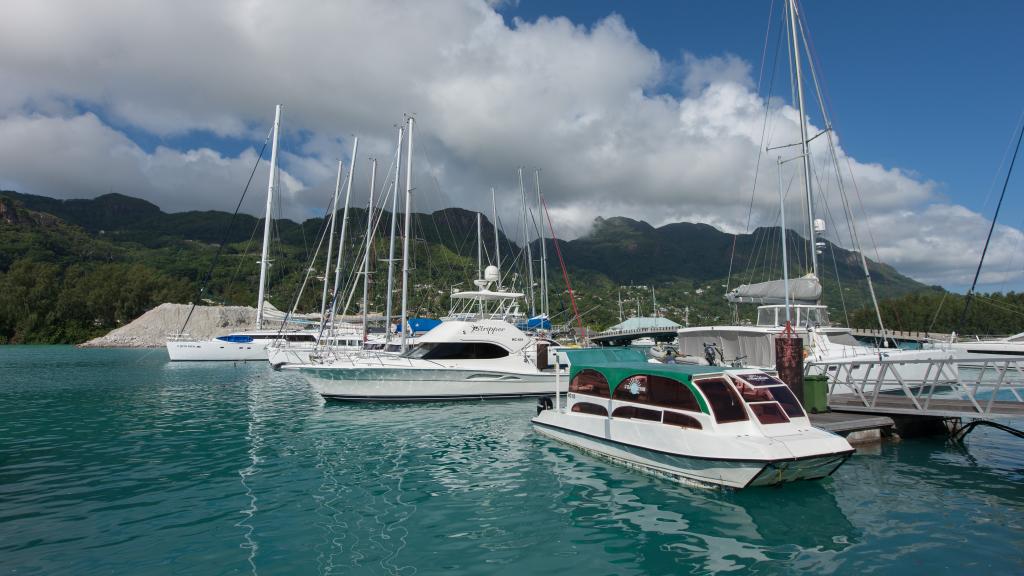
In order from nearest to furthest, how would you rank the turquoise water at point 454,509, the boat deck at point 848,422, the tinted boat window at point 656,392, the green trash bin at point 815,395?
the turquoise water at point 454,509 → the tinted boat window at point 656,392 → the boat deck at point 848,422 → the green trash bin at point 815,395

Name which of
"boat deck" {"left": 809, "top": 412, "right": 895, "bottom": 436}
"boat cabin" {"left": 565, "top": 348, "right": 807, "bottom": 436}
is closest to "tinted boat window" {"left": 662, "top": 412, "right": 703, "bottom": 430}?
"boat cabin" {"left": 565, "top": 348, "right": 807, "bottom": 436}

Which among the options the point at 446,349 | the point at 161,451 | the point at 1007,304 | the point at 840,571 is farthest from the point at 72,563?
the point at 1007,304

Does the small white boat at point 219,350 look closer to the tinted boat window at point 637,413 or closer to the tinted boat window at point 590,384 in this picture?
the tinted boat window at point 590,384

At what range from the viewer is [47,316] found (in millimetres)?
98750

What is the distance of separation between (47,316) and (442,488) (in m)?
121

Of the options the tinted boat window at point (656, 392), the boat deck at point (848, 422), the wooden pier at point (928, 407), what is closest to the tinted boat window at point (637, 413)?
the tinted boat window at point (656, 392)

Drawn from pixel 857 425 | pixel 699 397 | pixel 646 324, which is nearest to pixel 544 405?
pixel 699 397

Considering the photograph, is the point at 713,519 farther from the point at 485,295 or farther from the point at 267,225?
the point at 267,225

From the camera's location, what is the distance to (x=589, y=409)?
15.1 metres

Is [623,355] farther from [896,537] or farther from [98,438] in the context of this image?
[98,438]

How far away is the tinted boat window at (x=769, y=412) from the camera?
11.6 m

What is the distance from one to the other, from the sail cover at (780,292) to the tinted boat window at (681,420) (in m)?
19.6

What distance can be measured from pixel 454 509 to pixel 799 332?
22336 mm

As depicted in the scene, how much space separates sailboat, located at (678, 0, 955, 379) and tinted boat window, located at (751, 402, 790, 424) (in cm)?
1281
